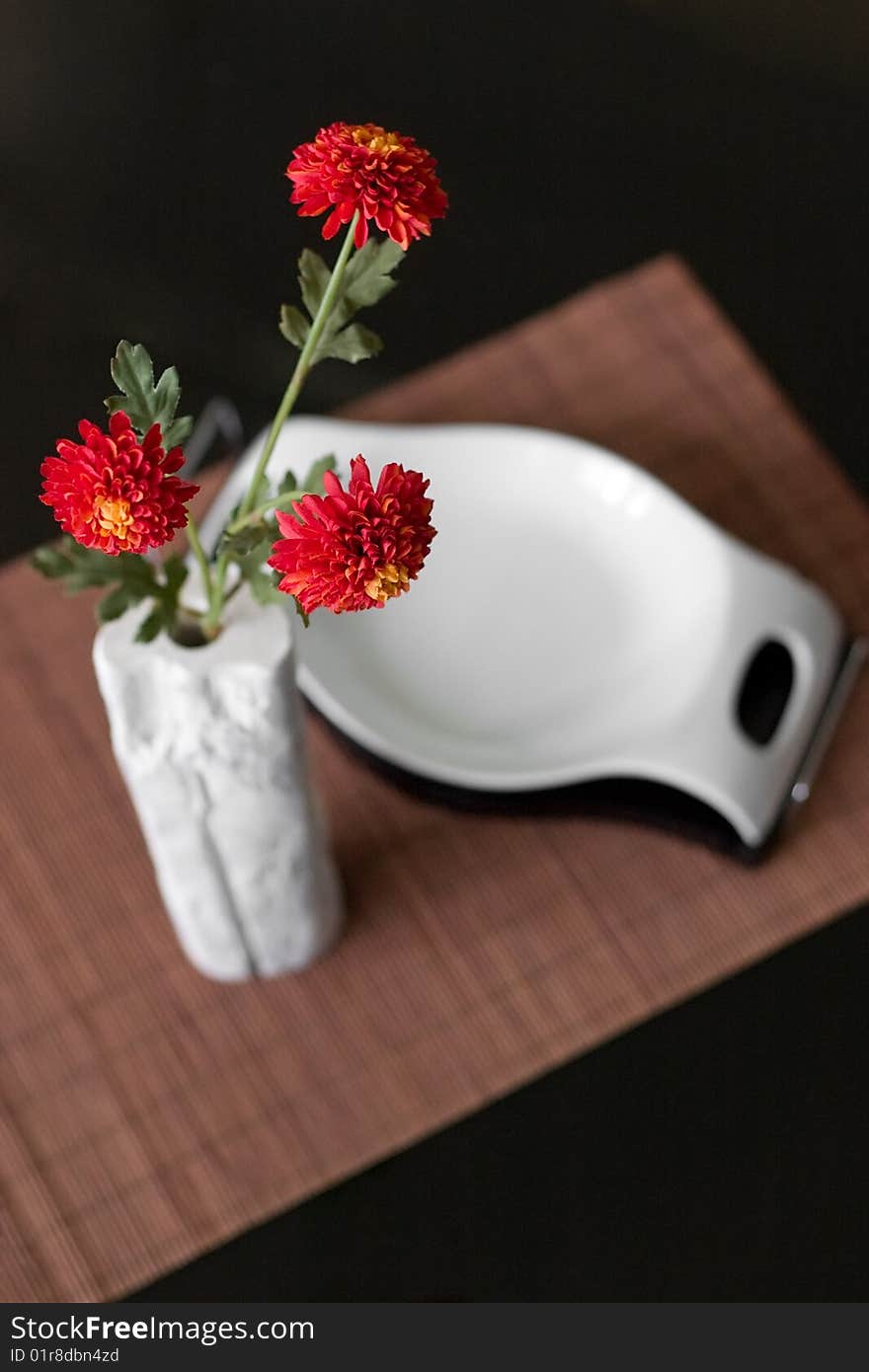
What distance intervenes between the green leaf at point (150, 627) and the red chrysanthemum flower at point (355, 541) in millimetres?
133

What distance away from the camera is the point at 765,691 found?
914mm

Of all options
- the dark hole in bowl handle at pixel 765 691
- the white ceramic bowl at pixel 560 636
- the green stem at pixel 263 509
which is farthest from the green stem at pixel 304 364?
the dark hole in bowl handle at pixel 765 691

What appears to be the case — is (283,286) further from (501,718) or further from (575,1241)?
(575,1241)

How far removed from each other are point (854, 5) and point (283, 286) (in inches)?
21.6

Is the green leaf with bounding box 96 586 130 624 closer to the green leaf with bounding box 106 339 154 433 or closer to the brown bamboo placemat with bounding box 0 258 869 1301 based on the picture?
the green leaf with bounding box 106 339 154 433

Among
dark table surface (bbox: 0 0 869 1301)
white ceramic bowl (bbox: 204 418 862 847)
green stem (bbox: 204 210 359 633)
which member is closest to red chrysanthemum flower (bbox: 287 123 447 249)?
green stem (bbox: 204 210 359 633)

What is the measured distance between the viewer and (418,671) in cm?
89

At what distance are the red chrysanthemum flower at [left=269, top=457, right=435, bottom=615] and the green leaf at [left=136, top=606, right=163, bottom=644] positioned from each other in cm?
13

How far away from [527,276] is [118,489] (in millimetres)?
764

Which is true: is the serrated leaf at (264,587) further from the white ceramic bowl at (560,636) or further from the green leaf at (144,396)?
the white ceramic bowl at (560,636)

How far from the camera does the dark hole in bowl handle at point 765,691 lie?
2.98 feet

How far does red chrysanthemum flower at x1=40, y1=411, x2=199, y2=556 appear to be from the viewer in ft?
1.62

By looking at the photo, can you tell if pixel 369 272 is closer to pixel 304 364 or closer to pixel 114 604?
pixel 304 364

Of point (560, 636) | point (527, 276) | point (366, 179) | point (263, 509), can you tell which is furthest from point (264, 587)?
point (527, 276)
